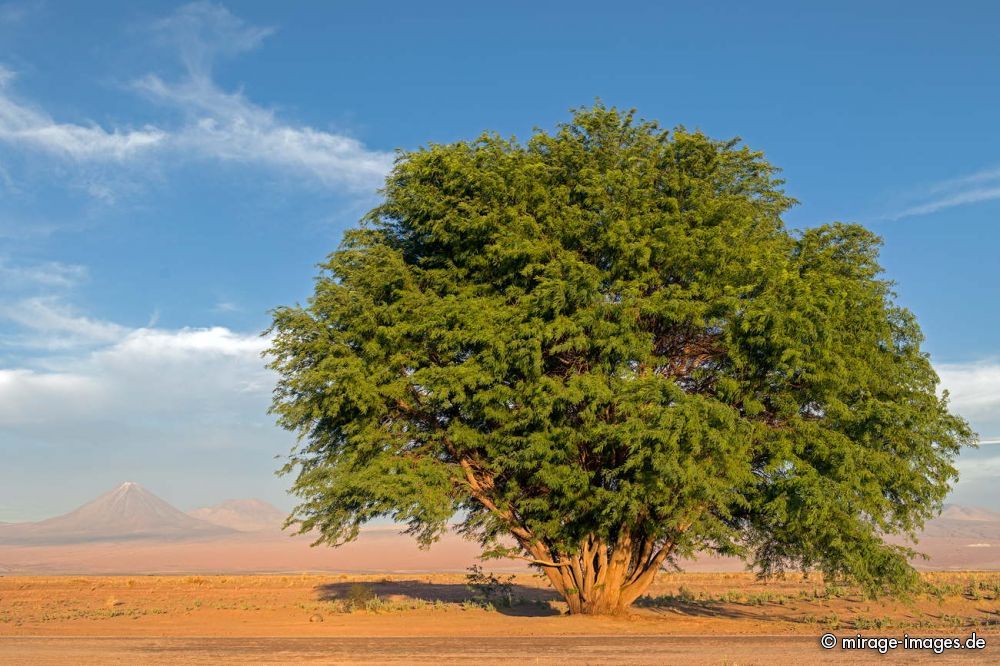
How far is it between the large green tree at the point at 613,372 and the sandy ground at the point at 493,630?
220 cm

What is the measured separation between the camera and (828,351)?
1938 centimetres

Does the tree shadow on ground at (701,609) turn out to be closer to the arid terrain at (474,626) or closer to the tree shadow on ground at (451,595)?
the arid terrain at (474,626)

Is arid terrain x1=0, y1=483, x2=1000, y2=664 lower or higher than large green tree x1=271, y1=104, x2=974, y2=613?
lower

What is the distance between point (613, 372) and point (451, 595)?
23989mm

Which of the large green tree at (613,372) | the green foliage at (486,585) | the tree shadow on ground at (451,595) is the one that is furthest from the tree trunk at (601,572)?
the tree shadow on ground at (451,595)

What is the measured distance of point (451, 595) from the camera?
135 ft

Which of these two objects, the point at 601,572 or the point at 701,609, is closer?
the point at 601,572

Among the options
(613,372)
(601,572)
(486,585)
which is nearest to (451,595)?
(486,585)

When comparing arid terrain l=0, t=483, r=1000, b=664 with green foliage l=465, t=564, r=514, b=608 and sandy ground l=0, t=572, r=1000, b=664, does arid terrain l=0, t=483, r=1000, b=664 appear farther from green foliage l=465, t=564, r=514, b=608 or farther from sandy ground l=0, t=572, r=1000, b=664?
green foliage l=465, t=564, r=514, b=608

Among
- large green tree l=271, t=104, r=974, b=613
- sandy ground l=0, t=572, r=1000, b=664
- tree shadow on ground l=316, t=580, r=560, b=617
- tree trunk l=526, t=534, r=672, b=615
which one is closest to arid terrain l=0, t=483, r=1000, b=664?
sandy ground l=0, t=572, r=1000, b=664

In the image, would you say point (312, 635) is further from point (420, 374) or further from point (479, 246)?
point (479, 246)

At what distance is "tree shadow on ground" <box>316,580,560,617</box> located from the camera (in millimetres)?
30453

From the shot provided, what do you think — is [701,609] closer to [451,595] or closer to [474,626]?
[474,626]

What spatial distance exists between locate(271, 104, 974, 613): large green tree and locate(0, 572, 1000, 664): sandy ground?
220cm
